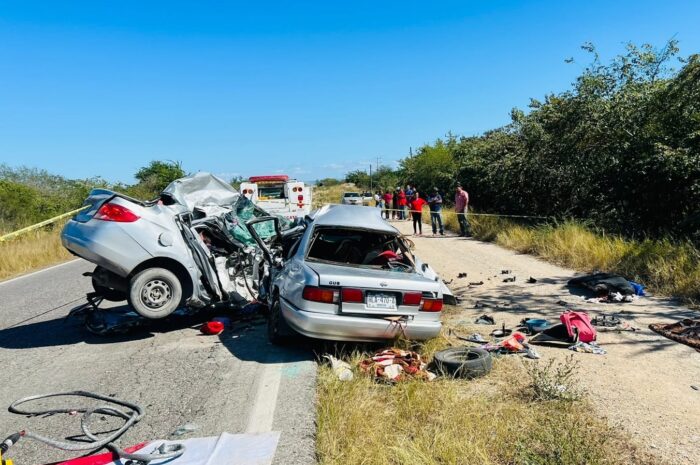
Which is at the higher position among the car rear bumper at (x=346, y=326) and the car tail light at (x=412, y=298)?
the car tail light at (x=412, y=298)

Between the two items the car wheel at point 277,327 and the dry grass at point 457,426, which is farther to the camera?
the car wheel at point 277,327

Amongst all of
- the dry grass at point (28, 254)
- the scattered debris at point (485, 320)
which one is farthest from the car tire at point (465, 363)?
the dry grass at point (28, 254)

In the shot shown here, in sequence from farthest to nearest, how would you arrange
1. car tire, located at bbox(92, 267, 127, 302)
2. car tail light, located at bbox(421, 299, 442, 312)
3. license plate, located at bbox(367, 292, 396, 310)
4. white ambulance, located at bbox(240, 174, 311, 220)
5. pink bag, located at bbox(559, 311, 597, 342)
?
white ambulance, located at bbox(240, 174, 311, 220) → car tire, located at bbox(92, 267, 127, 302) → pink bag, located at bbox(559, 311, 597, 342) → car tail light, located at bbox(421, 299, 442, 312) → license plate, located at bbox(367, 292, 396, 310)

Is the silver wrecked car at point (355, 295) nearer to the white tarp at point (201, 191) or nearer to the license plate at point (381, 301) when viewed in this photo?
the license plate at point (381, 301)

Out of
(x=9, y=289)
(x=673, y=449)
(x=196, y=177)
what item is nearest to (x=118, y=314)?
(x=196, y=177)

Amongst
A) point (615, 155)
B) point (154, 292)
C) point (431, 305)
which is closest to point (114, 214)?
point (154, 292)

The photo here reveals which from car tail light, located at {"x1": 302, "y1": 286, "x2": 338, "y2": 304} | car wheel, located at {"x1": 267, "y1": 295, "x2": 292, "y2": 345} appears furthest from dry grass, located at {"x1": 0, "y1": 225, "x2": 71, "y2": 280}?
car tail light, located at {"x1": 302, "y1": 286, "x2": 338, "y2": 304}

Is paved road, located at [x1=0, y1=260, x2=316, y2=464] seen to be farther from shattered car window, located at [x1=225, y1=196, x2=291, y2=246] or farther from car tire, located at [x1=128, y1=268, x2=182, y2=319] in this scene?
shattered car window, located at [x1=225, y1=196, x2=291, y2=246]

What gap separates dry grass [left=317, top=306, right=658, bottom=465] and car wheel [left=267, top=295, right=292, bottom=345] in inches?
45.3

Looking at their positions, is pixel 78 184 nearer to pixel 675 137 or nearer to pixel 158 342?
pixel 158 342

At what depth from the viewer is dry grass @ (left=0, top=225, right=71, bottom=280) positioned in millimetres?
12984

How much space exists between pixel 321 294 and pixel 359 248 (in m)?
1.44

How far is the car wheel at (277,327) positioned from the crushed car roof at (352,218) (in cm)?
107

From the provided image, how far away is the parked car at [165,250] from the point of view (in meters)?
5.81
